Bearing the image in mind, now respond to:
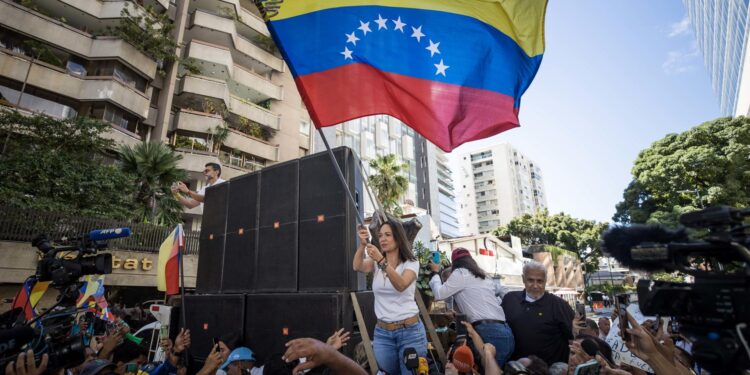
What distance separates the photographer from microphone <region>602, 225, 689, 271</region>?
1.53 m

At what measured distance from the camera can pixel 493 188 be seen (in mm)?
83625

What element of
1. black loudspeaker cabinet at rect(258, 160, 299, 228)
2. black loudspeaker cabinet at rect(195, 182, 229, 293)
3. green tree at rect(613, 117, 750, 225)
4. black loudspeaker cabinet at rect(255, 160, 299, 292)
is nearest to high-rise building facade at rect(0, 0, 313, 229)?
black loudspeaker cabinet at rect(195, 182, 229, 293)

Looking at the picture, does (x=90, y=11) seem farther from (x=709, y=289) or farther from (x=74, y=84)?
(x=709, y=289)

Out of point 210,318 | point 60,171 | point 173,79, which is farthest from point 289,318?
point 173,79

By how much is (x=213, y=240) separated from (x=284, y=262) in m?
1.72

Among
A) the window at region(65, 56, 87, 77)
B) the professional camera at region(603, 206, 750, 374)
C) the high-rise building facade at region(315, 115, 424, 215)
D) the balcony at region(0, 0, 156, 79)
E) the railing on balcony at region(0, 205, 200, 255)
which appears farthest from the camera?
the high-rise building facade at region(315, 115, 424, 215)

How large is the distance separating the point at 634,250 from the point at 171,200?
1830 cm

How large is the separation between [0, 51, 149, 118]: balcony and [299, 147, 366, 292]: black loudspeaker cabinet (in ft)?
64.5

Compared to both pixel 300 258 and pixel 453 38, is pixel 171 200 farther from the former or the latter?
pixel 453 38

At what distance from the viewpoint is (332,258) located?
3926mm

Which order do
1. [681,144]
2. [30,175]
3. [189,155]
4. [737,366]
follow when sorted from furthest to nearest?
[681,144] < [189,155] < [30,175] < [737,366]

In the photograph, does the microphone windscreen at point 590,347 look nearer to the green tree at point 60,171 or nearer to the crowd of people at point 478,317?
the crowd of people at point 478,317

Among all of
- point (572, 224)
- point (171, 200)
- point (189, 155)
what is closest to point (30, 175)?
point (171, 200)

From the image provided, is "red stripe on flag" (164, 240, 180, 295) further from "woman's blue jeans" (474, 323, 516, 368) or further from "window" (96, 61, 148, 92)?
"window" (96, 61, 148, 92)
